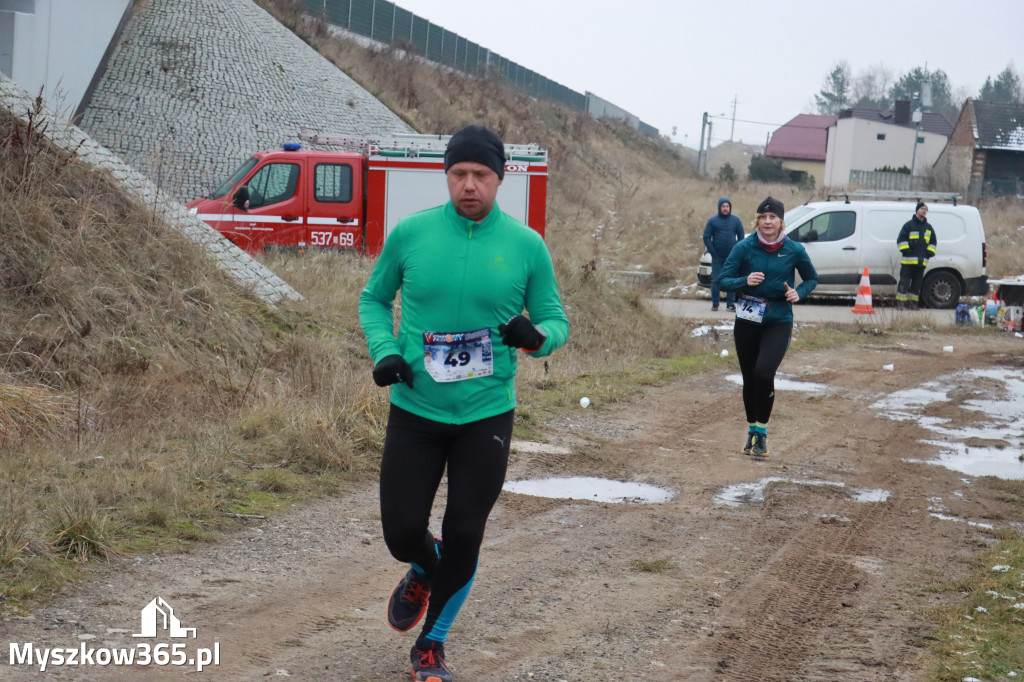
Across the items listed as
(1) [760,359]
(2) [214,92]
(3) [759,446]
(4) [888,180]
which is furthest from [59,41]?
(4) [888,180]

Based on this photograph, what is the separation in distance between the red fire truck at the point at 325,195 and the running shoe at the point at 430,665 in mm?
13858

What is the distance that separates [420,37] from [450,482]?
166 feet

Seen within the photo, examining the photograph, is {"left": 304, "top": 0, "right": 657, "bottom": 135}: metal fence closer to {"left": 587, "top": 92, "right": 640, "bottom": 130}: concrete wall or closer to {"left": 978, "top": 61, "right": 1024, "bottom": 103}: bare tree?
{"left": 587, "top": 92, "right": 640, "bottom": 130}: concrete wall

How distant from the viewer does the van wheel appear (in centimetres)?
2231

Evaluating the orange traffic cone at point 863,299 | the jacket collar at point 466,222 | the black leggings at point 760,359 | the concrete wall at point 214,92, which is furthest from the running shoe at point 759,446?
the concrete wall at point 214,92

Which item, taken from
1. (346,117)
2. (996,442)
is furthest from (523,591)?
(346,117)

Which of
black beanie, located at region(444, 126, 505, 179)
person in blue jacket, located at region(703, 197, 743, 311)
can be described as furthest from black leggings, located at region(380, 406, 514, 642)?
person in blue jacket, located at region(703, 197, 743, 311)

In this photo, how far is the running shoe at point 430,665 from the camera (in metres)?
4.04

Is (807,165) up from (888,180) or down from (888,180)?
up

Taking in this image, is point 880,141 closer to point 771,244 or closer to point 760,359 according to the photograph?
point 771,244

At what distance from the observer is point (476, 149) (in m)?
3.99

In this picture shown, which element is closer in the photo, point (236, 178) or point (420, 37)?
point (236, 178)

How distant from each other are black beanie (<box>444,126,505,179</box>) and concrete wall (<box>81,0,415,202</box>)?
23239 mm

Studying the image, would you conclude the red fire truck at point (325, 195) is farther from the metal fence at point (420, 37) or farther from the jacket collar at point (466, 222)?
the metal fence at point (420, 37)
